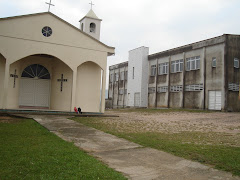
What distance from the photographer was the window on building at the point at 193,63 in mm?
26141

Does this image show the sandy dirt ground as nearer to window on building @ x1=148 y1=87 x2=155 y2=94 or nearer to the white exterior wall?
window on building @ x1=148 y1=87 x2=155 y2=94

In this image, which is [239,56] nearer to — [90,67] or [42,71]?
[90,67]

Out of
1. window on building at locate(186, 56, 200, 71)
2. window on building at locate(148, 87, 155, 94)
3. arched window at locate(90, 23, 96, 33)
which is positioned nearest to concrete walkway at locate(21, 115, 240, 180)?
arched window at locate(90, 23, 96, 33)

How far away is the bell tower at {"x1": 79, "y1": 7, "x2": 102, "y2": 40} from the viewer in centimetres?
2252

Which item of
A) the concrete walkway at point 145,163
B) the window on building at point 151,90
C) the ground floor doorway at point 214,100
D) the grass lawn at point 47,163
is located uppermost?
the window on building at point 151,90

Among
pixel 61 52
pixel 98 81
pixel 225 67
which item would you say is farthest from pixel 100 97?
pixel 225 67

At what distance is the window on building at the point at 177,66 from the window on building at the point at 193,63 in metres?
1.13

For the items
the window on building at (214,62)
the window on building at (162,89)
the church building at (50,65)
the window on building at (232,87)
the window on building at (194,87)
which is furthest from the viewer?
the window on building at (162,89)

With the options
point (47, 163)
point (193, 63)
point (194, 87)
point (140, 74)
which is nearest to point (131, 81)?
point (140, 74)

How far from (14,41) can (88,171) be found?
546 inches

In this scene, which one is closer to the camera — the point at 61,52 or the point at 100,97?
the point at 61,52

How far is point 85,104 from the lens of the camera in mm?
18562

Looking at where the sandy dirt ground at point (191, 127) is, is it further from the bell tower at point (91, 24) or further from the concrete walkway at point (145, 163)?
the bell tower at point (91, 24)

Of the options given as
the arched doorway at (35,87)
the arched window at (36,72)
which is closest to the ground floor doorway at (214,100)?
the arched doorway at (35,87)
